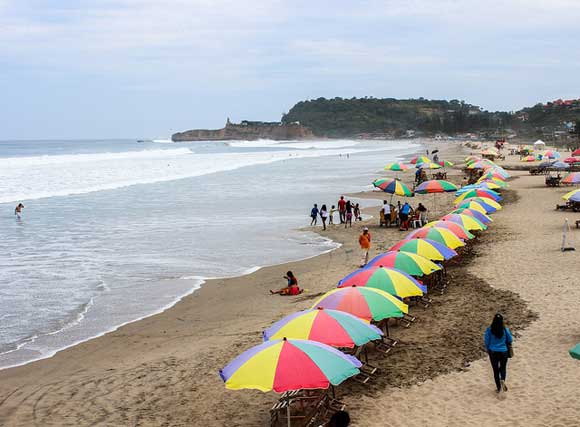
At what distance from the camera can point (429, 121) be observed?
192125 mm

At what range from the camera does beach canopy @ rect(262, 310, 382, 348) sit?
762 centimetres

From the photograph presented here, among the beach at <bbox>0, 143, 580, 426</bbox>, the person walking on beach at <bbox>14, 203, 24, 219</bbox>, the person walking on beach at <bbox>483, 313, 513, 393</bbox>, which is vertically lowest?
the beach at <bbox>0, 143, 580, 426</bbox>

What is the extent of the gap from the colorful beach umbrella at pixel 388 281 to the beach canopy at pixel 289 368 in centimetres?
318

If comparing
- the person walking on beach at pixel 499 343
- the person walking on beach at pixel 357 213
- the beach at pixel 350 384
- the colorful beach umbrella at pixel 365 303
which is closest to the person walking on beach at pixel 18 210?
the person walking on beach at pixel 357 213

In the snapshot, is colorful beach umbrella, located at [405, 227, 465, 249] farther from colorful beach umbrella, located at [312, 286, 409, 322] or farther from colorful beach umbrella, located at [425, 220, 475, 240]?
colorful beach umbrella, located at [312, 286, 409, 322]

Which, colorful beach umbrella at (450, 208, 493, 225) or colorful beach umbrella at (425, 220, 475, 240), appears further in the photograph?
colorful beach umbrella at (450, 208, 493, 225)

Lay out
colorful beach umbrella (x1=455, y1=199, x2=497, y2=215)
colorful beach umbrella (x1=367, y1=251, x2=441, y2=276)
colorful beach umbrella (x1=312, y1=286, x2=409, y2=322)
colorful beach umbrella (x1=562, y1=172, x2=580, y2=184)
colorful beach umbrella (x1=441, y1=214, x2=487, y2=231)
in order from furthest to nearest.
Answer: colorful beach umbrella (x1=562, y1=172, x2=580, y2=184)
colorful beach umbrella (x1=455, y1=199, x2=497, y2=215)
colorful beach umbrella (x1=441, y1=214, x2=487, y2=231)
colorful beach umbrella (x1=367, y1=251, x2=441, y2=276)
colorful beach umbrella (x1=312, y1=286, x2=409, y2=322)

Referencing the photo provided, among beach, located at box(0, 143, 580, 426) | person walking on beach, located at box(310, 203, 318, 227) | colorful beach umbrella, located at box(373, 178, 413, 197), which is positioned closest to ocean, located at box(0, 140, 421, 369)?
person walking on beach, located at box(310, 203, 318, 227)

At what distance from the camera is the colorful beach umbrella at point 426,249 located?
1247 centimetres

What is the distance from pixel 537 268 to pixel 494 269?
0.95 metres

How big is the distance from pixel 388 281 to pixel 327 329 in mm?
2595

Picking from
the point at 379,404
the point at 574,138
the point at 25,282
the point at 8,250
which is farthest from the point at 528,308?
the point at 574,138

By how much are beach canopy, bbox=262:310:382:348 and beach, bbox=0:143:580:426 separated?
37.4 inches

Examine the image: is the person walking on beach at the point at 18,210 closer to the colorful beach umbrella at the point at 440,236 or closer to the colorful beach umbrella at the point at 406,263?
the colorful beach umbrella at the point at 440,236
